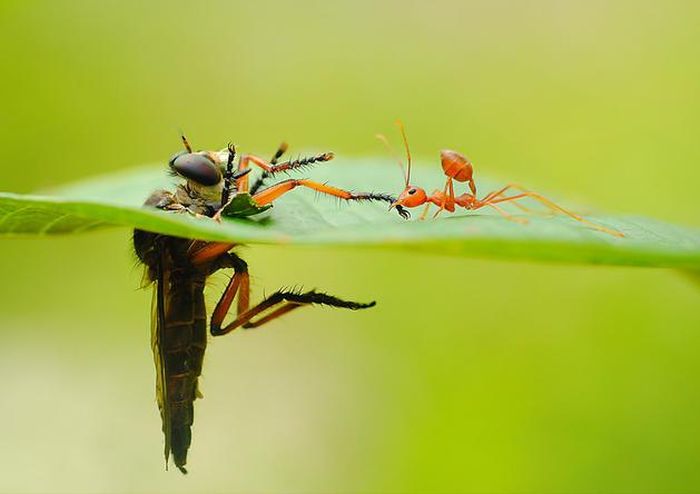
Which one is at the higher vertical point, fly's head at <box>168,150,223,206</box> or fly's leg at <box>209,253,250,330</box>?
fly's head at <box>168,150,223,206</box>

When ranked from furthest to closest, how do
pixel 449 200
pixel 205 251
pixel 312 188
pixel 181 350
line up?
pixel 181 350, pixel 205 251, pixel 449 200, pixel 312 188

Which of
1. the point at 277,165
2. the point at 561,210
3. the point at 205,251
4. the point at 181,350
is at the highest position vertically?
the point at 277,165

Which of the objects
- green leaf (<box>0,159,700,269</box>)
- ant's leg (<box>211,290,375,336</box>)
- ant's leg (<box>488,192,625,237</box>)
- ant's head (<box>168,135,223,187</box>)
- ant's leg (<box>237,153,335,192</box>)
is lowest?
ant's leg (<box>211,290,375,336</box>)

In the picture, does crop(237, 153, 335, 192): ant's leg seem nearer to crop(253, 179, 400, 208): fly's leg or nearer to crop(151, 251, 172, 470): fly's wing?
crop(253, 179, 400, 208): fly's leg

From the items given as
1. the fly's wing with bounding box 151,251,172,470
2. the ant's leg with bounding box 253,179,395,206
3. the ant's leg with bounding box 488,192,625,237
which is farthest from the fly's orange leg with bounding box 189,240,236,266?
the ant's leg with bounding box 488,192,625,237

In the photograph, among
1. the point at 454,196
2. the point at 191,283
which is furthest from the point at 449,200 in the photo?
the point at 191,283

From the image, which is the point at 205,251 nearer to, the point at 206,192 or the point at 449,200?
the point at 206,192
